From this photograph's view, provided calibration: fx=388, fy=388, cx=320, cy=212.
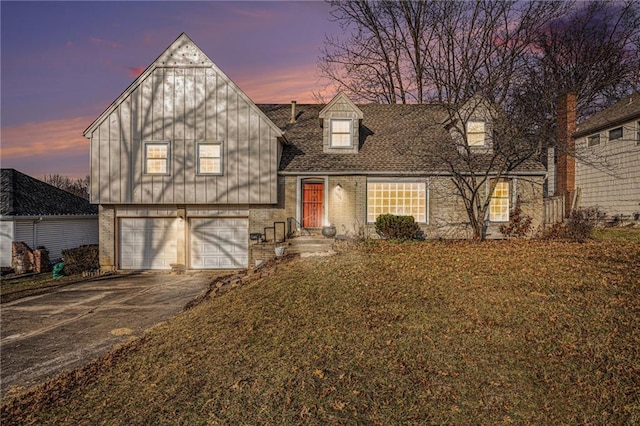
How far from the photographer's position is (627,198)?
19.0 meters

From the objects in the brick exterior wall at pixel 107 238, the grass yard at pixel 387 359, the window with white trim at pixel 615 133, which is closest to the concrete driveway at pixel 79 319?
the grass yard at pixel 387 359

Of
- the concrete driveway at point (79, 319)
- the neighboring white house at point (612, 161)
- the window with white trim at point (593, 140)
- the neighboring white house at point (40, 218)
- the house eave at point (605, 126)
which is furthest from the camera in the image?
the window with white trim at point (593, 140)

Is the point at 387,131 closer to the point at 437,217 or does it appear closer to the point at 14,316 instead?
the point at 437,217

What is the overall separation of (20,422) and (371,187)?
1419 cm

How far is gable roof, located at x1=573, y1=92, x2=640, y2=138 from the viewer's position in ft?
61.5

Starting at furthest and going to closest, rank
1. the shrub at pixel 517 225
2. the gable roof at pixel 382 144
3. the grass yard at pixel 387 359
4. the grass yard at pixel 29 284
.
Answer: the gable roof at pixel 382 144, the shrub at pixel 517 225, the grass yard at pixel 29 284, the grass yard at pixel 387 359

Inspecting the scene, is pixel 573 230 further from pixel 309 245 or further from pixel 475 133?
pixel 309 245

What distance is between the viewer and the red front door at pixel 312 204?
56.3ft

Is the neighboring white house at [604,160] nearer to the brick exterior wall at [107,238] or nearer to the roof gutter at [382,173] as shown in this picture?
the roof gutter at [382,173]

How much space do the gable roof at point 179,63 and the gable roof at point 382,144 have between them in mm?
2122

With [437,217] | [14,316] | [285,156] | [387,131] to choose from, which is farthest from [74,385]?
[387,131]

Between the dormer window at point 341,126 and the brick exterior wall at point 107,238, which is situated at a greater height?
the dormer window at point 341,126

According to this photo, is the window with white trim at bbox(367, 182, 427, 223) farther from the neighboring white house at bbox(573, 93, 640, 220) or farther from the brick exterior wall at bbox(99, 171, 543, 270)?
the neighboring white house at bbox(573, 93, 640, 220)

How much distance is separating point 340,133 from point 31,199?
1767 cm
